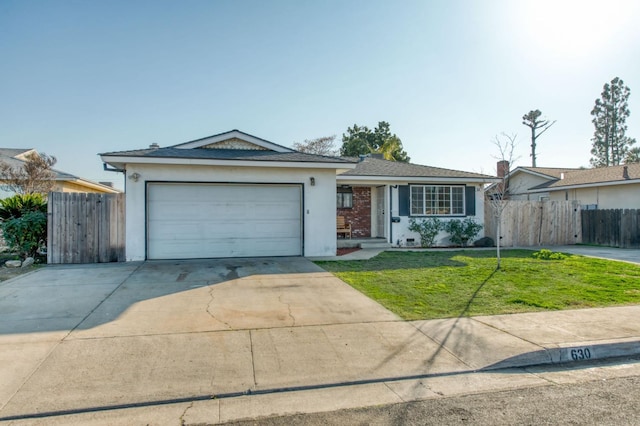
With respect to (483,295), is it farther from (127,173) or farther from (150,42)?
(150,42)

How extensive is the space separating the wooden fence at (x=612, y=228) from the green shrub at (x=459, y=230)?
5917mm

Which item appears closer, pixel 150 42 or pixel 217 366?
pixel 217 366

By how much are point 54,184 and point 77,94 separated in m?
6.21

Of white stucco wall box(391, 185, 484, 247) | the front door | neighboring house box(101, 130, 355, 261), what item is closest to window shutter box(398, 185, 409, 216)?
white stucco wall box(391, 185, 484, 247)

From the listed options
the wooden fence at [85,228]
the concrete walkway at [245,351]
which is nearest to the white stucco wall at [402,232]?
the concrete walkway at [245,351]

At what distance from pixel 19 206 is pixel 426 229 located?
13901 mm

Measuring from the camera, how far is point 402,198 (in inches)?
627

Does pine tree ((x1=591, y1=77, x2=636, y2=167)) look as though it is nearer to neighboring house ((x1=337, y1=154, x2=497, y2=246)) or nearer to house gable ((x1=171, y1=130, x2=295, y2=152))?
neighboring house ((x1=337, y1=154, x2=497, y2=246))

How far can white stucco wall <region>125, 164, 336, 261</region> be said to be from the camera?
453 inches

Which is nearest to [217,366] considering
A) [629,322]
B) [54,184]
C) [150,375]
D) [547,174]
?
[150,375]

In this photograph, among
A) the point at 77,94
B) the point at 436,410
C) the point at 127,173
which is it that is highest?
the point at 77,94

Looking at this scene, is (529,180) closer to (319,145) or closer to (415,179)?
(415,179)

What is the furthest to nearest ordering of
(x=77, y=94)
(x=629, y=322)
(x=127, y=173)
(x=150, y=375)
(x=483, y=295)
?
(x=77, y=94), (x=127, y=173), (x=483, y=295), (x=629, y=322), (x=150, y=375)

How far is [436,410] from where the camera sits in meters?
3.43
